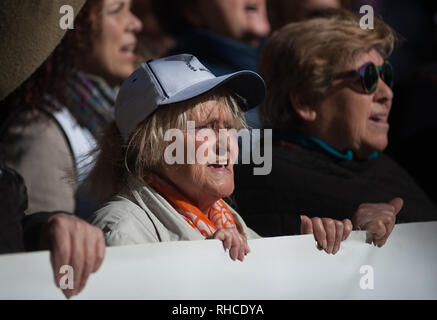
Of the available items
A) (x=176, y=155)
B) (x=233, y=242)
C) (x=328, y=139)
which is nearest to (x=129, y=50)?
(x=328, y=139)

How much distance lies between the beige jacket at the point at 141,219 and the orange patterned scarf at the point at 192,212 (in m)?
0.03

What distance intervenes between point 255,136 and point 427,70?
1.17 metres

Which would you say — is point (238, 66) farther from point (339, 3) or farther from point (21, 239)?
point (21, 239)

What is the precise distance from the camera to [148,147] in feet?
5.41

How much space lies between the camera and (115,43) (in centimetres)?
261

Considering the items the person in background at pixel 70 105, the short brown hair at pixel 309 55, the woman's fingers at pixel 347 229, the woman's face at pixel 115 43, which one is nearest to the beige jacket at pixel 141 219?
the person in background at pixel 70 105

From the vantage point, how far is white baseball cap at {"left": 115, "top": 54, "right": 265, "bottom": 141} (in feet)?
5.37

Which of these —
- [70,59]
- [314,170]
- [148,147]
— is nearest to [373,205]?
[314,170]

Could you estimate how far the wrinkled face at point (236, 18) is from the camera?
277 cm

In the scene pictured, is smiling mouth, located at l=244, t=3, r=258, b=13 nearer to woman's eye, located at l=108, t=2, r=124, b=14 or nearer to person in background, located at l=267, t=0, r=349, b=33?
person in background, located at l=267, t=0, r=349, b=33

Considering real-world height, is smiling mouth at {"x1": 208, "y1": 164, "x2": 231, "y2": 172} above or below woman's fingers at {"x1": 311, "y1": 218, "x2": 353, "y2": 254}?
above

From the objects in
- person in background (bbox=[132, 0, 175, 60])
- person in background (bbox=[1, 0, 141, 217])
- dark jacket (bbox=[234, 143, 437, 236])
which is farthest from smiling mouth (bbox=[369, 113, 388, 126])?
person in background (bbox=[132, 0, 175, 60])

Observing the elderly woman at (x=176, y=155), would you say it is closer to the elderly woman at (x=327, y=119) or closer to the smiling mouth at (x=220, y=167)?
the smiling mouth at (x=220, y=167)

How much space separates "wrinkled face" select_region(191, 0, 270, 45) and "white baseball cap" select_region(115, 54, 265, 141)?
1.02 metres
